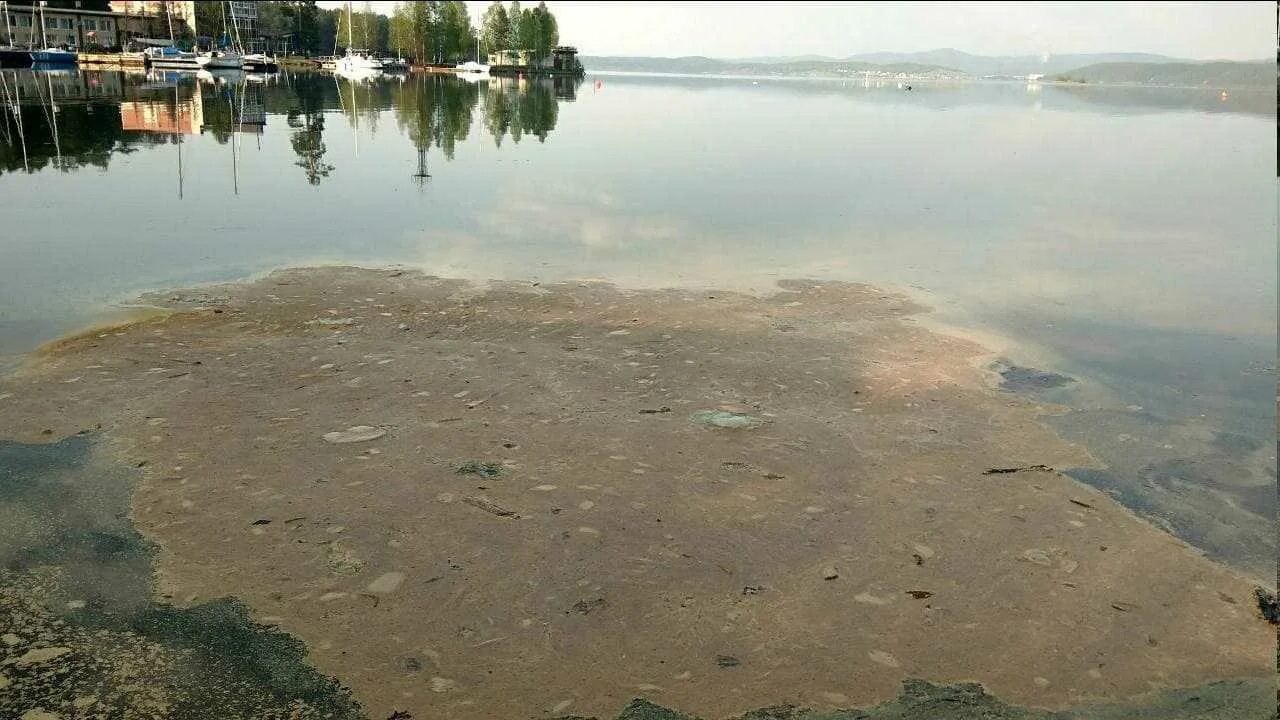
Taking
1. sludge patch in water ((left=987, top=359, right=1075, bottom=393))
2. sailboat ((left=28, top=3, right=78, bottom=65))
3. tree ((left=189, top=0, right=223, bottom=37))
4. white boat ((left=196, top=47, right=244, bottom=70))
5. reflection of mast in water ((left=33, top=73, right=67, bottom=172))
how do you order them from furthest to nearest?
tree ((left=189, top=0, right=223, bottom=37)) → white boat ((left=196, top=47, right=244, bottom=70)) → sailboat ((left=28, top=3, right=78, bottom=65)) → reflection of mast in water ((left=33, top=73, right=67, bottom=172)) → sludge patch in water ((left=987, top=359, right=1075, bottom=393))

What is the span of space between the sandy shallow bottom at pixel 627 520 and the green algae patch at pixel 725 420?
0.11 ft

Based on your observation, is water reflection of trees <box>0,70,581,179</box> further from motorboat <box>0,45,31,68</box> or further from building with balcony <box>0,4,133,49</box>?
building with balcony <box>0,4,133,49</box>

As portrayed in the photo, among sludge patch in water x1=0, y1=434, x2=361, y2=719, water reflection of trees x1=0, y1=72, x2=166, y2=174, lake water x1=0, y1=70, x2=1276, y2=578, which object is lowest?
sludge patch in water x1=0, y1=434, x2=361, y2=719

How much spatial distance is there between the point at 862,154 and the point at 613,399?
28.6 meters

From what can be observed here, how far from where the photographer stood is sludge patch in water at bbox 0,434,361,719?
14.1ft

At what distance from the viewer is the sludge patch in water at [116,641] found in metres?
4.29

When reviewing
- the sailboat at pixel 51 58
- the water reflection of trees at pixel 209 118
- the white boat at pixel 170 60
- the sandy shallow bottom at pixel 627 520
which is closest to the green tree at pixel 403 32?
the white boat at pixel 170 60

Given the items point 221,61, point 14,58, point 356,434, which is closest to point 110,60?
point 221,61

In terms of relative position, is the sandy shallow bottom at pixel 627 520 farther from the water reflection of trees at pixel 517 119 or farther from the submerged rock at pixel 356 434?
the water reflection of trees at pixel 517 119

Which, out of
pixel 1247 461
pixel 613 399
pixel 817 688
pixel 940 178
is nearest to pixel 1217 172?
pixel 940 178

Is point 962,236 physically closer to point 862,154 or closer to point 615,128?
point 862,154

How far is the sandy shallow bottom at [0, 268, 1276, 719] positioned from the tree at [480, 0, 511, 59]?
550ft

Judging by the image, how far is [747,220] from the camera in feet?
62.5

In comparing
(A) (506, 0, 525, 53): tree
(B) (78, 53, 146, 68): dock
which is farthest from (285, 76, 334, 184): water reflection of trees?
(A) (506, 0, 525, 53): tree
